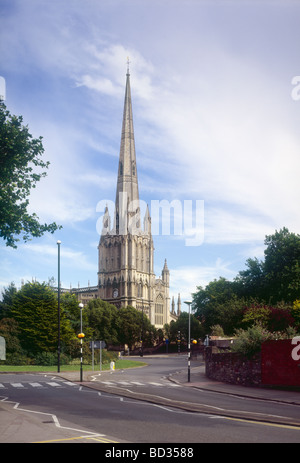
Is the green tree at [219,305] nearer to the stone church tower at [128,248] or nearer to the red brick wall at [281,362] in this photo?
the red brick wall at [281,362]

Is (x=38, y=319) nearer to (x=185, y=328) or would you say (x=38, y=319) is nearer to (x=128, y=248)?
(x=185, y=328)

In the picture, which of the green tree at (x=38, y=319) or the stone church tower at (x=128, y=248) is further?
the stone church tower at (x=128, y=248)

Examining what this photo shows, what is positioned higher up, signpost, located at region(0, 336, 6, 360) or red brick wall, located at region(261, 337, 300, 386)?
red brick wall, located at region(261, 337, 300, 386)

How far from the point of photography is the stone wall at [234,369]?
31.5 metres

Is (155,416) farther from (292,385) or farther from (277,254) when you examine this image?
(277,254)

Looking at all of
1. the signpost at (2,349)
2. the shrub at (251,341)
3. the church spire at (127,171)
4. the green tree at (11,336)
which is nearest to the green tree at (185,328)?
the church spire at (127,171)

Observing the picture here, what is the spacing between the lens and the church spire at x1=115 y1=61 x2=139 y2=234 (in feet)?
545

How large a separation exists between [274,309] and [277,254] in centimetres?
1512

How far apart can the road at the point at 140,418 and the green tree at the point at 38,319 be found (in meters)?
36.2

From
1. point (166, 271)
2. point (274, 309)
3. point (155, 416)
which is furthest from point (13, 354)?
point (166, 271)

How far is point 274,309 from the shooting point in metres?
48.0

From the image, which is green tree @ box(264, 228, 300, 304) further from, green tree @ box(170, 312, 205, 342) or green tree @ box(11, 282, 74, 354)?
green tree @ box(170, 312, 205, 342)

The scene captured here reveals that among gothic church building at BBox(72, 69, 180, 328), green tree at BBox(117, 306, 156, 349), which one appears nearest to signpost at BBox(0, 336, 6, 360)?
green tree at BBox(117, 306, 156, 349)

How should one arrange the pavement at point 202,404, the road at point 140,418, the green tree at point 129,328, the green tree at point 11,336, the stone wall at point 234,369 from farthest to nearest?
the green tree at point 129,328, the green tree at point 11,336, the stone wall at point 234,369, the pavement at point 202,404, the road at point 140,418
